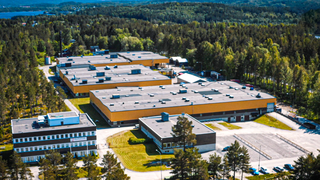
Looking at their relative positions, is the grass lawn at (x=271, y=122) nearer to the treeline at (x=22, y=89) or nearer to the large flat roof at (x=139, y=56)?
the treeline at (x=22, y=89)

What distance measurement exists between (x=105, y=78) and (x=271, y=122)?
47.1 m

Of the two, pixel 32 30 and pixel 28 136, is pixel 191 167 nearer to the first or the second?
pixel 28 136

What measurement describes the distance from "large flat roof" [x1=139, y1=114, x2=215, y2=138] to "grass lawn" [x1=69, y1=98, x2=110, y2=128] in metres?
9.65

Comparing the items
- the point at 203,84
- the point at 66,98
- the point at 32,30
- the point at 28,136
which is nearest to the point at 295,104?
the point at 203,84

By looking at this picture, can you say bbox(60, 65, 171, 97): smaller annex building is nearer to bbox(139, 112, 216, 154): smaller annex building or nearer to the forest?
the forest

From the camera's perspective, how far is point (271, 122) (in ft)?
269

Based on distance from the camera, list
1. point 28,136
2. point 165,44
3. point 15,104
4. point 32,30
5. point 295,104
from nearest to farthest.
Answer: point 28,136
point 15,104
point 295,104
point 165,44
point 32,30

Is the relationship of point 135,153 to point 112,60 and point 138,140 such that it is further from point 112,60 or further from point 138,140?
point 112,60

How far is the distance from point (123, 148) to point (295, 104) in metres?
50.4

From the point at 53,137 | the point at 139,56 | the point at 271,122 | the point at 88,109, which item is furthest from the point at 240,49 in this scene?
the point at 53,137

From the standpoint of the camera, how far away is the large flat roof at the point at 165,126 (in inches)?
2598

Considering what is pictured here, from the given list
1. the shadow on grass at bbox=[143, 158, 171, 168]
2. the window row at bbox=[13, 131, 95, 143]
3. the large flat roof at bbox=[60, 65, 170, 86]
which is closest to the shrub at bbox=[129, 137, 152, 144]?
the shadow on grass at bbox=[143, 158, 171, 168]

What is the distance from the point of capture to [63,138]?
61.1m

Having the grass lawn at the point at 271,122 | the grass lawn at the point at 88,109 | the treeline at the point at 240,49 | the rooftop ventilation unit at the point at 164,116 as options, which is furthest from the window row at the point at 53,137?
the treeline at the point at 240,49
